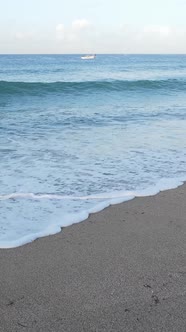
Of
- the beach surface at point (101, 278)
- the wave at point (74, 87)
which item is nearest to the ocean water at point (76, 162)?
the beach surface at point (101, 278)

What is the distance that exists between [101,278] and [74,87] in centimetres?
1992

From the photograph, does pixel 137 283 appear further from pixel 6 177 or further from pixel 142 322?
pixel 6 177

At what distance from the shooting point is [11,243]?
366 cm

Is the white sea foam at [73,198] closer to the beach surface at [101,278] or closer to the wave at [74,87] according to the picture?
the beach surface at [101,278]

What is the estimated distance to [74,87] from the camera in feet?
73.2

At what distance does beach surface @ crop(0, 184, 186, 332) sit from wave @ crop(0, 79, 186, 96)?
1696 cm

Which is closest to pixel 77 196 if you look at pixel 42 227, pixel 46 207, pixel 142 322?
pixel 46 207

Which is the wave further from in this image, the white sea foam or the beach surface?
the beach surface

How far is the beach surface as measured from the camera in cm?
253

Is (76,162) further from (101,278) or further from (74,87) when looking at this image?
(74,87)

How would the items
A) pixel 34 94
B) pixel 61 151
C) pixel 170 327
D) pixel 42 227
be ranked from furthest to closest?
pixel 34 94
pixel 61 151
pixel 42 227
pixel 170 327

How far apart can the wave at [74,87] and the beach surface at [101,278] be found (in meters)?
17.0

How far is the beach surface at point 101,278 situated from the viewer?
8.31 ft

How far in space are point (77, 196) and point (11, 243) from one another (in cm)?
147
